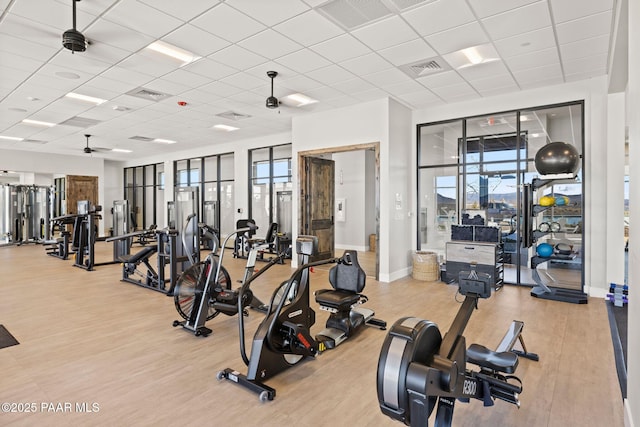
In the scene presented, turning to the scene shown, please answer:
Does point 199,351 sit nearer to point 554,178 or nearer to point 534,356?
point 534,356

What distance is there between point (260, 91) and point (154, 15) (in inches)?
101

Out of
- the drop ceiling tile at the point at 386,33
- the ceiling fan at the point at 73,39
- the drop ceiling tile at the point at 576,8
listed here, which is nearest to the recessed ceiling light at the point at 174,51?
the ceiling fan at the point at 73,39

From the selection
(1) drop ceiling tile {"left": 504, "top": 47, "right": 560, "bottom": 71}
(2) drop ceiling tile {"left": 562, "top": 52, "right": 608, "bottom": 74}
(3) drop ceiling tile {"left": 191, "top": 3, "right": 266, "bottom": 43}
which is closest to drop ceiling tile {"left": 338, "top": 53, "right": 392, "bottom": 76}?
(3) drop ceiling tile {"left": 191, "top": 3, "right": 266, "bottom": 43}

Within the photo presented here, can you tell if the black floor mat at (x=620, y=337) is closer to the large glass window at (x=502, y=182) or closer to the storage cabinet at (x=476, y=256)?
the large glass window at (x=502, y=182)

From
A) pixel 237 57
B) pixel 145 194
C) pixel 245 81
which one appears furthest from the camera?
pixel 145 194

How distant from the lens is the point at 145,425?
2.27 meters

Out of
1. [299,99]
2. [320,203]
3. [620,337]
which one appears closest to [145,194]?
[320,203]

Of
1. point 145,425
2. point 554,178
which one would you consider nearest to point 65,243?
point 145,425

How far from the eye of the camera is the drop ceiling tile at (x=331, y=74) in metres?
5.07

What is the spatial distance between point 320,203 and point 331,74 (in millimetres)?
3453

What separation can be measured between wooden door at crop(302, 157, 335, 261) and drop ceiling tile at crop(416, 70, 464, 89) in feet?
9.68

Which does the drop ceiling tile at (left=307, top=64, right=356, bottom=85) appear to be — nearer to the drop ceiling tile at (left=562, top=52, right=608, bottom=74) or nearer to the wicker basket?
the drop ceiling tile at (left=562, top=52, right=608, bottom=74)

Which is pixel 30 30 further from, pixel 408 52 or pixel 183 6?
pixel 408 52

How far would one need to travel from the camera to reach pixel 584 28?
12.7 ft
